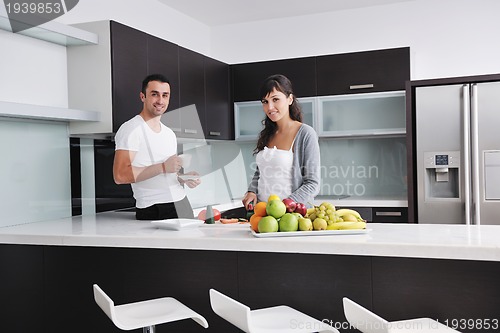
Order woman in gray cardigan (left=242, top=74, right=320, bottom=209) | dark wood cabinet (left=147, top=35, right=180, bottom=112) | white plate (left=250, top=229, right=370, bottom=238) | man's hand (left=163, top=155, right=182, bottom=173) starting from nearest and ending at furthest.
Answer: white plate (left=250, top=229, right=370, bottom=238), woman in gray cardigan (left=242, top=74, right=320, bottom=209), man's hand (left=163, top=155, right=182, bottom=173), dark wood cabinet (left=147, top=35, right=180, bottom=112)

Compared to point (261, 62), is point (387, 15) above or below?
above

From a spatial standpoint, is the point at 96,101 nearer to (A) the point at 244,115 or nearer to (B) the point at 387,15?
(A) the point at 244,115

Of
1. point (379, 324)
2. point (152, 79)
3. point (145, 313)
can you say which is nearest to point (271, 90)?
point (152, 79)

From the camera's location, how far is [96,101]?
10.5 feet

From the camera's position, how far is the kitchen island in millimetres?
2000

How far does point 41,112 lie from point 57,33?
1.47ft

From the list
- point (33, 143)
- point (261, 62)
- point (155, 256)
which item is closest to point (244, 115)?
point (261, 62)

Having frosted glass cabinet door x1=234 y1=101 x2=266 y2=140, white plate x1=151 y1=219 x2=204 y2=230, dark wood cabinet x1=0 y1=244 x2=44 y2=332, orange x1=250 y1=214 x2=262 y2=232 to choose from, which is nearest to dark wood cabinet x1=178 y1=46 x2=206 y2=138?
frosted glass cabinet door x1=234 y1=101 x2=266 y2=140

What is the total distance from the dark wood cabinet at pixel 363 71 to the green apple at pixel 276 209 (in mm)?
2379

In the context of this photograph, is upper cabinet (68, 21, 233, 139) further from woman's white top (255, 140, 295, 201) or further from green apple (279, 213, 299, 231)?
green apple (279, 213, 299, 231)

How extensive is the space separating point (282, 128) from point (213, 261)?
1032 millimetres

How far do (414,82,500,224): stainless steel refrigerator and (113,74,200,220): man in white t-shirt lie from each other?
1761 millimetres

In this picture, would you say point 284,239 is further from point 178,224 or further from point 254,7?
point 254,7

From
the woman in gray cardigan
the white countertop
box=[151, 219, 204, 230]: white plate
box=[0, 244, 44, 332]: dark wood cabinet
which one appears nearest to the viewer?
the white countertop
